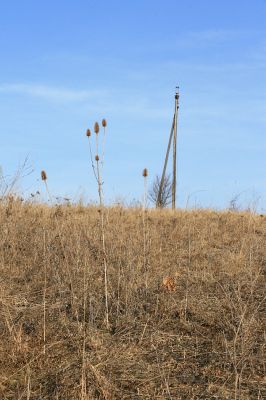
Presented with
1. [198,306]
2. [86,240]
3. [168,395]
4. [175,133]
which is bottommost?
[168,395]

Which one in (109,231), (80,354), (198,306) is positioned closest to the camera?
(80,354)

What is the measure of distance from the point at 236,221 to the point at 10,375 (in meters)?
5.67

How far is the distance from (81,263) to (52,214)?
2.64 meters

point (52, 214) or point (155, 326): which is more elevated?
point (52, 214)

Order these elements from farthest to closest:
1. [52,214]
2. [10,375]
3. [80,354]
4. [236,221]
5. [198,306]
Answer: [236,221] < [52,214] < [198,306] < [80,354] < [10,375]

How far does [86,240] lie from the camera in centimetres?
556

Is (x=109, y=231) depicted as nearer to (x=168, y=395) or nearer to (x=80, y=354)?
(x=80, y=354)

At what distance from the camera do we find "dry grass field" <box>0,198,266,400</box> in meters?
2.75

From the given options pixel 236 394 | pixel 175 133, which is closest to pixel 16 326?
pixel 236 394

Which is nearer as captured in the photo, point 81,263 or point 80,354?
point 80,354

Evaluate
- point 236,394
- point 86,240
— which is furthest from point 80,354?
point 86,240

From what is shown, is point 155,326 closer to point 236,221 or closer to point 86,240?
point 86,240

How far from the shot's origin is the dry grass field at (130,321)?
275 centimetres

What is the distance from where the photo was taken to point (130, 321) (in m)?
3.55
